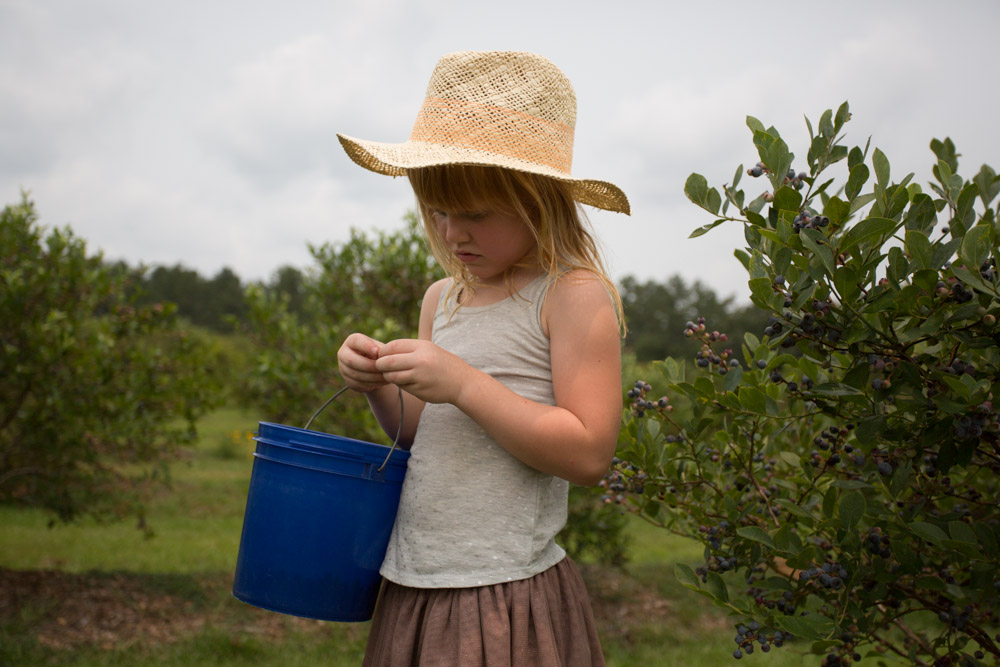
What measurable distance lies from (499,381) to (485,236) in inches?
12.2

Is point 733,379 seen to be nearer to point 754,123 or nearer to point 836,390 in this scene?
point 836,390

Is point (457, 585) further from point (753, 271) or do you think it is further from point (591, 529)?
point (591, 529)

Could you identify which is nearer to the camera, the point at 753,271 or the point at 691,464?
the point at 753,271

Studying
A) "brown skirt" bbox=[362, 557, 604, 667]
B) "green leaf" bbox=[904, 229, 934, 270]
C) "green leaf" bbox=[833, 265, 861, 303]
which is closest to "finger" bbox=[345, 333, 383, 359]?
"brown skirt" bbox=[362, 557, 604, 667]

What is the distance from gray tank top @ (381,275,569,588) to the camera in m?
1.63

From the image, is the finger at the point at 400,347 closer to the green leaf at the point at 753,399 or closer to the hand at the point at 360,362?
the hand at the point at 360,362

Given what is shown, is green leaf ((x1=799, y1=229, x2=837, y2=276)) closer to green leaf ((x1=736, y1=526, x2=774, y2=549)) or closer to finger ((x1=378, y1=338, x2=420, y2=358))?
green leaf ((x1=736, y1=526, x2=774, y2=549))

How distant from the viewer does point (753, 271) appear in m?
1.54

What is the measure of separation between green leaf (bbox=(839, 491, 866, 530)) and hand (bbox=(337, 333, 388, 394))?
3.04 ft

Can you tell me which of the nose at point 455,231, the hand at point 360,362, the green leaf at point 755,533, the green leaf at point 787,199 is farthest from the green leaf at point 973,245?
the hand at point 360,362

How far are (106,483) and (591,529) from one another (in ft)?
10.5

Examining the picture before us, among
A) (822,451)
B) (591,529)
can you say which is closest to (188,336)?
(591,529)

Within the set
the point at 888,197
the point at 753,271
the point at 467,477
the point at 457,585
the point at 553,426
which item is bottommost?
the point at 457,585

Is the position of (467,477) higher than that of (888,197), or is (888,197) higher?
(888,197)
